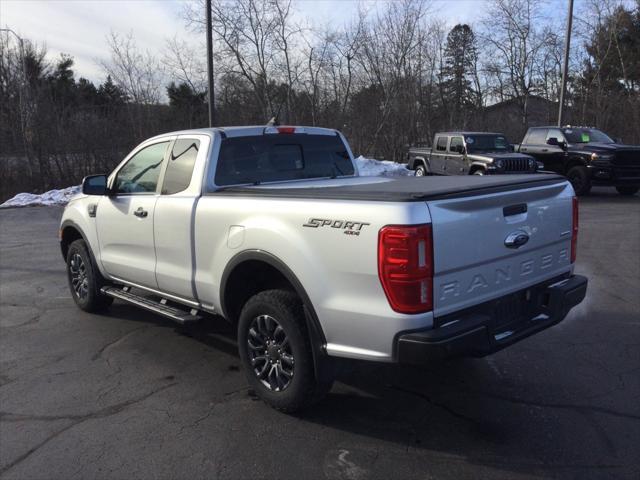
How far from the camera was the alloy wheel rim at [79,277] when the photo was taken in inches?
241


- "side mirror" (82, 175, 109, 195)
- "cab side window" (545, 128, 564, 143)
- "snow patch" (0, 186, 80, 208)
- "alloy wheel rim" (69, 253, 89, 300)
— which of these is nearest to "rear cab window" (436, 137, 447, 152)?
"cab side window" (545, 128, 564, 143)

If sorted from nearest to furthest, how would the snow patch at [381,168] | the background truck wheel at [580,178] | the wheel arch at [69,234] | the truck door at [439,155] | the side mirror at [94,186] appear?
the side mirror at [94,186] < the wheel arch at [69,234] < the background truck wheel at [580,178] < the truck door at [439,155] < the snow patch at [381,168]

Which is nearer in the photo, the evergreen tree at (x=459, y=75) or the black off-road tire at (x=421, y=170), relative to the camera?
the black off-road tire at (x=421, y=170)

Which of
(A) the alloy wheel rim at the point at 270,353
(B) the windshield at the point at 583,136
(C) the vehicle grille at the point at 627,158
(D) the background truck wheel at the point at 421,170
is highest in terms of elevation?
(B) the windshield at the point at 583,136

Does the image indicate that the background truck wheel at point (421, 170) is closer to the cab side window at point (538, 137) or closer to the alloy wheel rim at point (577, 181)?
the cab side window at point (538, 137)

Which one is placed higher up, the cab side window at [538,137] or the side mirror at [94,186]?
the cab side window at [538,137]

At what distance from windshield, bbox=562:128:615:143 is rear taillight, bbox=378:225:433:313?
50.7 ft

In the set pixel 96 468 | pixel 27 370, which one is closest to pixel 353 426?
pixel 96 468

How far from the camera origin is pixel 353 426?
3.63 m

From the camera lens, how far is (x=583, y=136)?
→ 1686cm

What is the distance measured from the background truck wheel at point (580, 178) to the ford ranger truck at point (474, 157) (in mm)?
1304

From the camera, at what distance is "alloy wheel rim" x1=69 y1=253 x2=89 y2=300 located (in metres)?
6.13

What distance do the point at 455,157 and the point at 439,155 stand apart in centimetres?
113

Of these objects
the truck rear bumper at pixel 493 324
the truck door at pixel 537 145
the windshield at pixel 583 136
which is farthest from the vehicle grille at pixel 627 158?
the truck rear bumper at pixel 493 324
